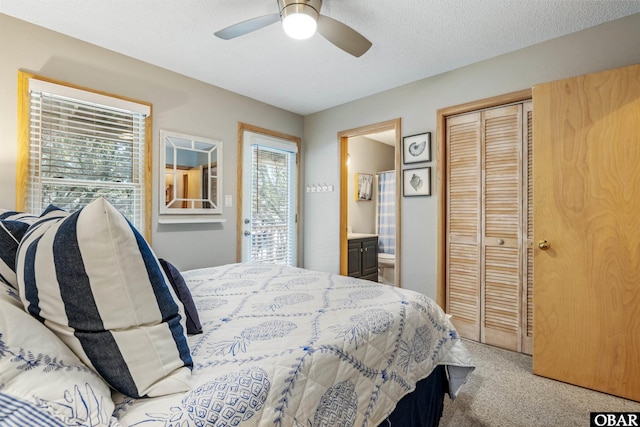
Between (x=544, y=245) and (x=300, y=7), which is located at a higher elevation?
(x=300, y=7)

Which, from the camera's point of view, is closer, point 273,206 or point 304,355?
point 304,355

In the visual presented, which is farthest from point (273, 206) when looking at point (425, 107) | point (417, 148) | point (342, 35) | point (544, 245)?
point (544, 245)

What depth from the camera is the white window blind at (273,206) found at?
3.72 metres

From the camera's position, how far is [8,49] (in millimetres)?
2156

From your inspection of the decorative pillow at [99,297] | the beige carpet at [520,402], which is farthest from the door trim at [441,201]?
the decorative pillow at [99,297]

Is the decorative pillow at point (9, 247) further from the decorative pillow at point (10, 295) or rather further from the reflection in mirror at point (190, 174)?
the reflection in mirror at point (190, 174)

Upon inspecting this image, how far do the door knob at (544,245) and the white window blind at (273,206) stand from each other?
2.74 metres

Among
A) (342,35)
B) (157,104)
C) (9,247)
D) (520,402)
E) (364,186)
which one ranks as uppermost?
(342,35)

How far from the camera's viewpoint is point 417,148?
125 inches

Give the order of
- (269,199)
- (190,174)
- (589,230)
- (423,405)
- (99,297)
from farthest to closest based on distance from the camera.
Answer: (269,199), (190,174), (589,230), (423,405), (99,297)

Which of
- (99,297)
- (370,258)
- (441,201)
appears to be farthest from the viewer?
(370,258)

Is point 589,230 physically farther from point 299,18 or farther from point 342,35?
point 299,18

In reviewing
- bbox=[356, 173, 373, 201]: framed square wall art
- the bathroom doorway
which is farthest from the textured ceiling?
bbox=[356, 173, 373, 201]: framed square wall art

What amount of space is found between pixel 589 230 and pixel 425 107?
70.2 inches
